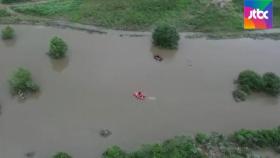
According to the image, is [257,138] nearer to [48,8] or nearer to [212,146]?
[212,146]

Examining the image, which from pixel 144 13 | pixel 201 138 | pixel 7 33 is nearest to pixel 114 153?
pixel 201 138

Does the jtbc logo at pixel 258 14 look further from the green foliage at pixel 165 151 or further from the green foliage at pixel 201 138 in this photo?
the green foliage at pixel 165 151

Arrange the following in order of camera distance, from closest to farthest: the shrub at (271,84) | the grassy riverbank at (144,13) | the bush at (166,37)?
the shrub at (271,84) < the bush at (166,37) < the grassy riverbank at (144,13)

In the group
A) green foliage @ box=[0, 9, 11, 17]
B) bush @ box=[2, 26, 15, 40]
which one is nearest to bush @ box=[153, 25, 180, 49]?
bush @ box=[2, 26, 15, 40]

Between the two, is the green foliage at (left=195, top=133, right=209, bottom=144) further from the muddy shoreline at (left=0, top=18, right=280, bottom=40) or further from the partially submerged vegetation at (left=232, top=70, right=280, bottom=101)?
the muddy shoreline at (left=0, top=18, right=280, bottom=40)

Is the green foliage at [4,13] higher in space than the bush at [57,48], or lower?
higher

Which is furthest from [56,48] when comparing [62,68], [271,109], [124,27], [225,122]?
[271,109]

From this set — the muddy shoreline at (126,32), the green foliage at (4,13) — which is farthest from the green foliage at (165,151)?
the green foliage at (4,13)
